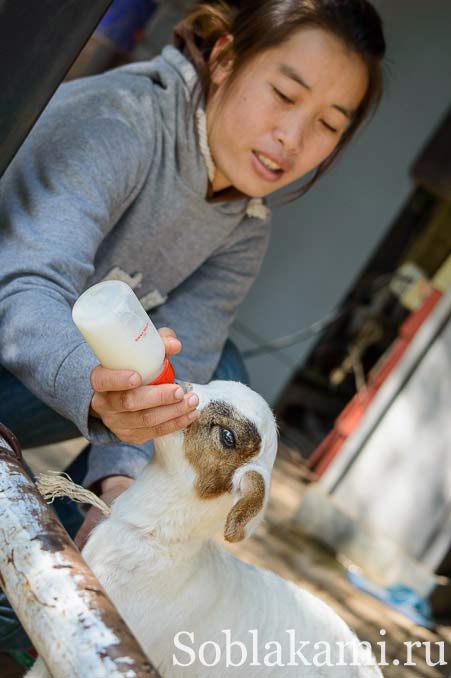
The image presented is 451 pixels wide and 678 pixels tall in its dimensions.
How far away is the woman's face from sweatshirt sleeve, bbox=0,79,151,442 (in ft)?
0.72

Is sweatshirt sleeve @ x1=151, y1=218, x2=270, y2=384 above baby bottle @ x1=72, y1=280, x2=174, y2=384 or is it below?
below

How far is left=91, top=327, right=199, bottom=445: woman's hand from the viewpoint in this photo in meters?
1.36

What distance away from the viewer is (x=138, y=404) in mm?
1374

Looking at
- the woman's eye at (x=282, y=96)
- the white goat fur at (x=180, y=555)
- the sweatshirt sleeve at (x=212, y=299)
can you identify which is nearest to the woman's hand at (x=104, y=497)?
the white goat fur at (x=180, y=555)

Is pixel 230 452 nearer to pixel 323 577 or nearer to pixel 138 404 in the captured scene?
pixel 138 404

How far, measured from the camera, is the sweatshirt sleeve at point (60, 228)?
5.10 ft

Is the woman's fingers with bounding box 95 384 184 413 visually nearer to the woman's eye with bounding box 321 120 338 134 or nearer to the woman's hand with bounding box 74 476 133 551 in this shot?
the woman's hand with bounding box 74 476 133 551

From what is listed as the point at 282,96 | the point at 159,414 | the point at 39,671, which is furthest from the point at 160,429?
the point at 282,96

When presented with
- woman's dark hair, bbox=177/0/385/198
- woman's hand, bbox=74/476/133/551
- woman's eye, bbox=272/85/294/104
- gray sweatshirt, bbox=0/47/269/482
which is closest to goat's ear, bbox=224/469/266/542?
gray sweatshirt, bbox=0/47/269/482

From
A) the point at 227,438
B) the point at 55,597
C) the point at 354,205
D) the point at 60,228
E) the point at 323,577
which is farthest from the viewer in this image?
the point at 354,205

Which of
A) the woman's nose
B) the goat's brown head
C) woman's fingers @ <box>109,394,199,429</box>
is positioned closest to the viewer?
woman's fingers @ <box>109,394,199,429</box>

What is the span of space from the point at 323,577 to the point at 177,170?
2430mm

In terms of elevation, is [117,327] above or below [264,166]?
below

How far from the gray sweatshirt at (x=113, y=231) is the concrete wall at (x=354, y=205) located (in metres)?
3.09
